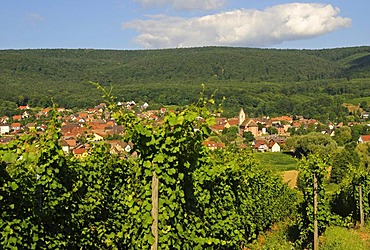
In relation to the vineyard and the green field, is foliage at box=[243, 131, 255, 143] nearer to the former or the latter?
the green field

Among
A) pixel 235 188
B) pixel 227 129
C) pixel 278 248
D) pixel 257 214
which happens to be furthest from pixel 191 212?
pixel 227 129

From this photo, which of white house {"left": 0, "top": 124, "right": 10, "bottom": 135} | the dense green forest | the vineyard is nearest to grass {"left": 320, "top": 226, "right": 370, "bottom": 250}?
the vineyard

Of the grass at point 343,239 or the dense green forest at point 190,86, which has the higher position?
the dense green forest at point 190,86

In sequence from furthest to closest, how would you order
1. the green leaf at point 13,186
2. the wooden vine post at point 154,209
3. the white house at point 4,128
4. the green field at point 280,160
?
the white house at point 4,128 < the green field at point 280,160 < the green leaf at point 13,186 < the wooden vine post at point 154,209

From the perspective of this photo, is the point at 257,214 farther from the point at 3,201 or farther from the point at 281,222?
the point at 3,201

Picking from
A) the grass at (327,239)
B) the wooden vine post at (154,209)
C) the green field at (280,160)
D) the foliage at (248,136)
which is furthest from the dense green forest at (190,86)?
the wooden vine post at (154,209)

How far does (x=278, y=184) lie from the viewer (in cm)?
1816

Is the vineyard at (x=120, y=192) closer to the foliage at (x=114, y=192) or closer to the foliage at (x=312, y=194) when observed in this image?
the foliage at (x=114, y=192)

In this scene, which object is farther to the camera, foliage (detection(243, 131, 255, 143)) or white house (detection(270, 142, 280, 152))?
foliage (detection(243, 131, 255, 143))

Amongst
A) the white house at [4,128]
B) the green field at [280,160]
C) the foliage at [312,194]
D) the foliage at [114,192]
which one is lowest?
the green field at [280,160]

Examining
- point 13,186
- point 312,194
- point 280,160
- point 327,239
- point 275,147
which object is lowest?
point 275,147

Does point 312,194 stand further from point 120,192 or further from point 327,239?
point 120,192

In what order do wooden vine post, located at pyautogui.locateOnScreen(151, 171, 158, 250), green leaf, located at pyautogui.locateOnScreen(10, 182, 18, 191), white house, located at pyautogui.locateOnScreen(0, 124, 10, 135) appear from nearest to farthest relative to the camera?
wooden vine post, located at pyautogui.locateOnScreen(151, 171, 158, 250) < green leaf, located at pyautogui.locateOnScreen(10, 182, 18, 191) < white house, located at pyautogui.locateOnScreen(0, 124, 10, 135)

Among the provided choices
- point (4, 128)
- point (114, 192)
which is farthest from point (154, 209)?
point (4, 128)
